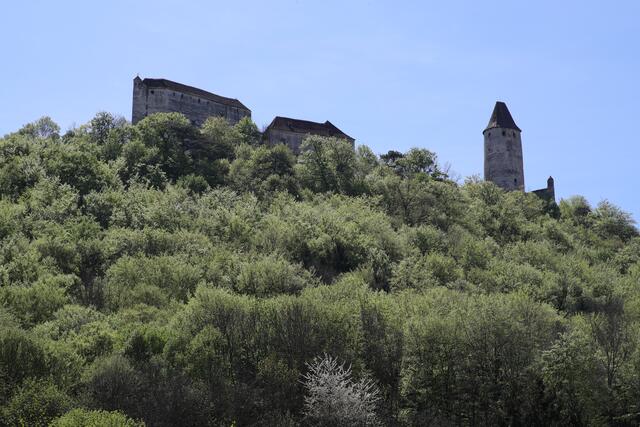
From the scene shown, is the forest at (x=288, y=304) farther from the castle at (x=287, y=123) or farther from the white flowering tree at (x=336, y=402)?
the castle at (x=287, y=123)

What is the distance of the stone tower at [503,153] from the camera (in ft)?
330

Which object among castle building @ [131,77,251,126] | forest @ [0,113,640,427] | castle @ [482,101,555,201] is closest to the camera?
forest @ [0,113,640,427]

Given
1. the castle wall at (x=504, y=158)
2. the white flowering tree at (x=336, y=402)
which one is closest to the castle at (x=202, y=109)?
the castle wall at (x=504, y=158)

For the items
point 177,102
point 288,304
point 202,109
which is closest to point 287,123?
point 202,109

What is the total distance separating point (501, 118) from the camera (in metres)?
104

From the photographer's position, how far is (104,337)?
35.4 m

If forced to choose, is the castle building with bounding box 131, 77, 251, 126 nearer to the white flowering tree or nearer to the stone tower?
the stone tower

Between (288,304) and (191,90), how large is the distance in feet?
215

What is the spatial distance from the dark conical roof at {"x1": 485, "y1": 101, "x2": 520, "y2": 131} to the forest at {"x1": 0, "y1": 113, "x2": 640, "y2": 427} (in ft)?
86.4

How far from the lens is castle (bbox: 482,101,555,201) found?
10000 cm

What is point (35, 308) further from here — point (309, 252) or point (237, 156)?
point (237, 156)

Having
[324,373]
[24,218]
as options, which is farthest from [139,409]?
[24,218]

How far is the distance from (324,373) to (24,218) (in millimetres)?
35233

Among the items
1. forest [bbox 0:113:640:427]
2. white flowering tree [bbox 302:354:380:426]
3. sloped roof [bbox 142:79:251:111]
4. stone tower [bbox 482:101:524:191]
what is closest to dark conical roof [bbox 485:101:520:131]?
stone tower [bbox 482:101:524:191]
